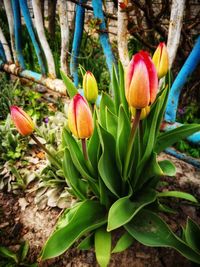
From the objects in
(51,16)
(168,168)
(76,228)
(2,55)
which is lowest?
(76,228)

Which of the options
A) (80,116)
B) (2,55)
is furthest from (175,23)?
(2,55)

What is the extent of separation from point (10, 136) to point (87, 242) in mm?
922

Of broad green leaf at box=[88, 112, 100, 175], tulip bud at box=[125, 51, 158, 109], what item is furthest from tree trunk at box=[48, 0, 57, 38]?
tulip bud at box=[125, 51, 158, 109]

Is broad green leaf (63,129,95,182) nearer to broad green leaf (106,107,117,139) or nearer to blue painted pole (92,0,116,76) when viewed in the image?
broad green leaf (106,107,117,139)

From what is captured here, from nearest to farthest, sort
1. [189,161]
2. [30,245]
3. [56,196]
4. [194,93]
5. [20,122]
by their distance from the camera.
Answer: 1. [20,122]
2. [30,245]
3. [56,196]
4. [189,161]
5. [194,93]

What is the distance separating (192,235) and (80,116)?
2.10ft

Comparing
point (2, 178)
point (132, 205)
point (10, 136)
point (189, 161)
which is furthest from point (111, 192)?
point (10, 136)

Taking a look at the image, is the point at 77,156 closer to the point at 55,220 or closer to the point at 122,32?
the point at 55,220

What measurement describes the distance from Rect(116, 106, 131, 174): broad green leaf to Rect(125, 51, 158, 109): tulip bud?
0.24 m

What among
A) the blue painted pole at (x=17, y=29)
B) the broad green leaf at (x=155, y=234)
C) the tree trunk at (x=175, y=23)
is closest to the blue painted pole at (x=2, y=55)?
the blue painted pole at (x=17, y=29)

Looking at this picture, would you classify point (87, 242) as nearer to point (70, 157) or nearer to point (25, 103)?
point (70, 157)

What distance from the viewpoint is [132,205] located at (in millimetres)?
998

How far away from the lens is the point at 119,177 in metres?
1.08

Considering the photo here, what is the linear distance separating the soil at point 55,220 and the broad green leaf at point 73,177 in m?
0.28
